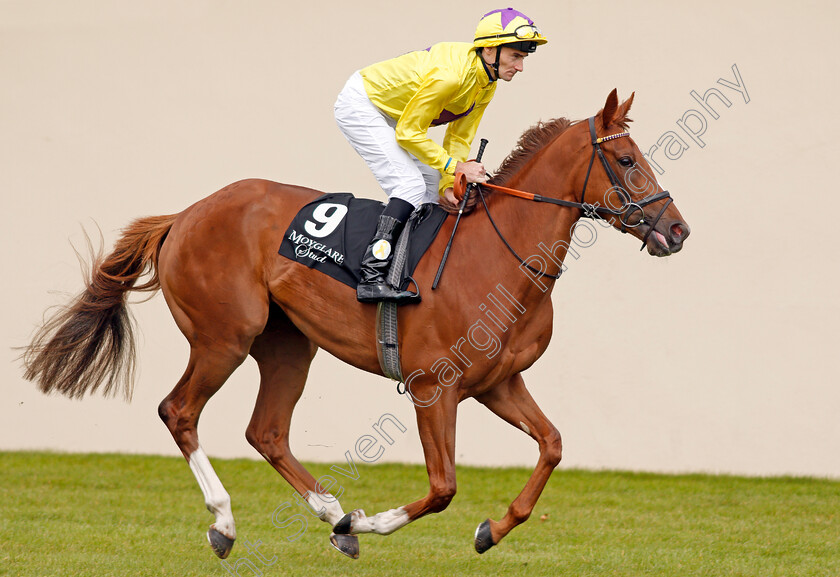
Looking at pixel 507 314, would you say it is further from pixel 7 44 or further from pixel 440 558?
pixel 7 44

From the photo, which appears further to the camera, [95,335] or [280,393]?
[95,335]

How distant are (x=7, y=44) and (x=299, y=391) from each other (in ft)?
15.0

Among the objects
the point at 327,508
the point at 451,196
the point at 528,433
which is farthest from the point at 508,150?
the point at 327,508

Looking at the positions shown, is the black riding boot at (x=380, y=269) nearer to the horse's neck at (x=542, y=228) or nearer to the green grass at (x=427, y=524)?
the horse's neck at (x=542, y=228)

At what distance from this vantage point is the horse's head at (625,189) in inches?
136

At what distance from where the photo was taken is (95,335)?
14.9 ft

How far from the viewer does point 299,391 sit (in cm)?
444

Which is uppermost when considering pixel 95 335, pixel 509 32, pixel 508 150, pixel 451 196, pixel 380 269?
pixel 509 32

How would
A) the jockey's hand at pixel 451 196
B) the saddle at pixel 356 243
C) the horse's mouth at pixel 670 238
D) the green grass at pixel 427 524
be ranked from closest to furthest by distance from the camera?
the horse's mouth at pixel 670 238
the saddle at pixel 356 243
the jockey's hand at pixel 451 196
the green grass at pixel 427 524

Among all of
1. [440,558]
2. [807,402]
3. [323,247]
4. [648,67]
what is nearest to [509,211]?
[323,247]

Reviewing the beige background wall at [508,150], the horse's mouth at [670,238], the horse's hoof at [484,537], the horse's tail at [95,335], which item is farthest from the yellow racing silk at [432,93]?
the beige background wall at [508,150]

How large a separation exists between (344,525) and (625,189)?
68.4 inches

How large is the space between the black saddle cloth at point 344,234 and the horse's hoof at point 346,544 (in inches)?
43.4

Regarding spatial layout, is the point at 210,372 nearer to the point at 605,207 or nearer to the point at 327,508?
the point at 327,508
